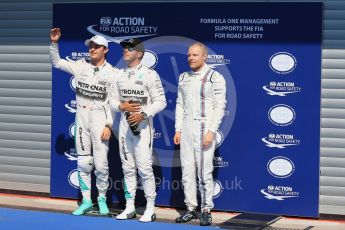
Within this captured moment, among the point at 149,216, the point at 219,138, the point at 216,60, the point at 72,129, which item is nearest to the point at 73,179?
the point at 72,129

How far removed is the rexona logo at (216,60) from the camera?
32.6 ft

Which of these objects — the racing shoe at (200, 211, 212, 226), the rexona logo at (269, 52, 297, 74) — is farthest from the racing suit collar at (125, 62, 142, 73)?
the racing shoe at (200, 211, 212, 226)

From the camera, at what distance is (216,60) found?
32.7 ft

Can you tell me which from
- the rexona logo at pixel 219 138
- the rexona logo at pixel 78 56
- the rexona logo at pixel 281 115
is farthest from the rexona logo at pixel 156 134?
the rexona logo at pixel 281 115

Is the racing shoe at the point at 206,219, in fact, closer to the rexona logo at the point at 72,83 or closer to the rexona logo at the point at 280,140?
the rexona logo at the point at 280,140

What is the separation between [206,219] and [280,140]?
51.8 inches

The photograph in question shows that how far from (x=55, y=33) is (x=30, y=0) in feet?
3.97

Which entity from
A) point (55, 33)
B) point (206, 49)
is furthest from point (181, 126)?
point (55, 33)

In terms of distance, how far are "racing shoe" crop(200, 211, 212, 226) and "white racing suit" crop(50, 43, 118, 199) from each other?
130cm

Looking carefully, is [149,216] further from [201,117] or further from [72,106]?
[72,106]

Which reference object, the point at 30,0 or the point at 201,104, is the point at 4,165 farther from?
the point at 201,104

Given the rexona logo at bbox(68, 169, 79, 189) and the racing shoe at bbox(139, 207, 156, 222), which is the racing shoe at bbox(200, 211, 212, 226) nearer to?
the racing shoe at bbox(139, 207, 156, 222)

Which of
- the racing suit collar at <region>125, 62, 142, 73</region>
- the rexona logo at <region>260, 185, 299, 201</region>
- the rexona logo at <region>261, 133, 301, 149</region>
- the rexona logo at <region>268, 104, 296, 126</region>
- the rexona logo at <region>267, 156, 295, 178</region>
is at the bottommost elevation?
the rexona logo at <region>260, 185, 299, 201</region>

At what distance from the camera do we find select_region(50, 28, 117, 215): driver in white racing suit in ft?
32.0
